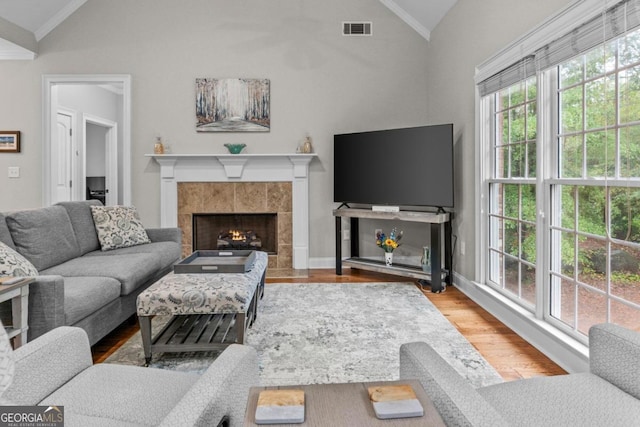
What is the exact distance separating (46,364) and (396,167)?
3.62m

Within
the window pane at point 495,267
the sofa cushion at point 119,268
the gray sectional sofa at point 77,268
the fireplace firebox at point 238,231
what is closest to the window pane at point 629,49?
the window pane at point 495,267

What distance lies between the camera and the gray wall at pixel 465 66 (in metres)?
3.08

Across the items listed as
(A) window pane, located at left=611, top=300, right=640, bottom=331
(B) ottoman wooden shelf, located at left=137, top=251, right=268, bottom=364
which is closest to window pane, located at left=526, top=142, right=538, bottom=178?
(A) window pane, located at left=611, top=300, right=640, bottom=331

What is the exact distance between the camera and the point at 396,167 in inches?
169

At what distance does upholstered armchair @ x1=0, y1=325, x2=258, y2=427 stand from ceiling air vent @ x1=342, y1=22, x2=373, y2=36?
4.60 metres

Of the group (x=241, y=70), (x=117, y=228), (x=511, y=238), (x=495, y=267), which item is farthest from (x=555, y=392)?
(x=241, y=70)

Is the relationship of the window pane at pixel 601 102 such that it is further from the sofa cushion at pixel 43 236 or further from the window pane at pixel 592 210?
the sofa cushion at pixel 43 236

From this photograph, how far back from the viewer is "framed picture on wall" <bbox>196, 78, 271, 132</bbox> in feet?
16.1

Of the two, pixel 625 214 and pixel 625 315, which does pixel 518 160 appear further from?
pixel 625 315

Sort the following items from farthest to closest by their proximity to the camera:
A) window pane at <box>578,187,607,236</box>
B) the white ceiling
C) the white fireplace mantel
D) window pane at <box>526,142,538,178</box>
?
1. the white fireplace mantel
2. the white ceiling
3. window pane at <box>526,142,538,178</box>
4. window pane at <box>578,187,607,236</box>

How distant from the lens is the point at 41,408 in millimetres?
968

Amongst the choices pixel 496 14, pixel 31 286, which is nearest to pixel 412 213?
pixel 496 14

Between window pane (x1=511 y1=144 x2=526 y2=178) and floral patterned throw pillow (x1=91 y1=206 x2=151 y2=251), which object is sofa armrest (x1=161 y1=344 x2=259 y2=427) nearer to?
window pane (x1=511 y1=144 x2=526 y2=178)

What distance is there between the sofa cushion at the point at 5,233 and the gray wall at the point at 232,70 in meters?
2.30
